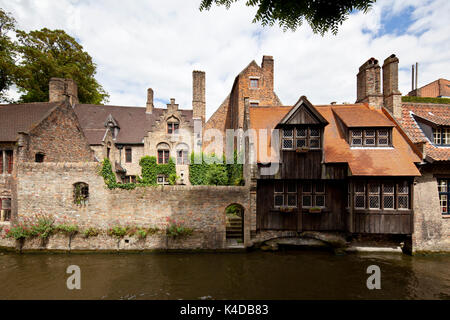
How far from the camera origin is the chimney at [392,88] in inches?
524

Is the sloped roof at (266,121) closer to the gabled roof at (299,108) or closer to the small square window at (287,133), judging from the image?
the small square window at (287,133)

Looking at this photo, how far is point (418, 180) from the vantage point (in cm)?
1156

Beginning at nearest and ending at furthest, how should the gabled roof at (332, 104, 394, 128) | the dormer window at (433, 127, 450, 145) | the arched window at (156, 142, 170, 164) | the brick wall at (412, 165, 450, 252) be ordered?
the brick wall at (412, 165, 450, 252) → the gabled roof at (332, 104, 394, 128) → the dormer window at (433, 127, 450, 145) → the arched window at (156, 142, 170, 164)

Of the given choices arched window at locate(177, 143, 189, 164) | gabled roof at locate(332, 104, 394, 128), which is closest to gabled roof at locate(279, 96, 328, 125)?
gabled roof at locate(332, 104, 394, 128)

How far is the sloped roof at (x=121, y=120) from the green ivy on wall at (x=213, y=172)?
18.7ft

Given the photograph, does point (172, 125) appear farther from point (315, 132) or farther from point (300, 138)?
point (315, 132)

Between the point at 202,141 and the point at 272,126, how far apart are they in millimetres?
10660

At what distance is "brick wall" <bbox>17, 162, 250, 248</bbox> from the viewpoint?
39.3 feet

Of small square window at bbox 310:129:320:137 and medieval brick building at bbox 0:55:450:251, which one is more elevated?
small square window at bbox 310:129:320:137

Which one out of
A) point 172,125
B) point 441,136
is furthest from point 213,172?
point 441,136

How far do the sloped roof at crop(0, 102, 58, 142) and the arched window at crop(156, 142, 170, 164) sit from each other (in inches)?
357

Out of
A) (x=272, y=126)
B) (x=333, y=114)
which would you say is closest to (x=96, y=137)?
→ (x=272, y=126)

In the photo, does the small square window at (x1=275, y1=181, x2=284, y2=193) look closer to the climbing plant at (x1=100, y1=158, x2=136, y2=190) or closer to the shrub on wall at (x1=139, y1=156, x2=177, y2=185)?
the climbing plant at (x1=100, y1=158, x2=136, y2=190)
